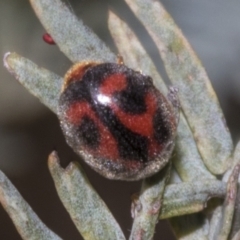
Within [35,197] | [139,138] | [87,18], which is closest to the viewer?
[139,138]

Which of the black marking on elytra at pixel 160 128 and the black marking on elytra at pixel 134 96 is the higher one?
the black marking on elytra at pixel 134 96

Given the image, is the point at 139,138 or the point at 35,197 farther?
the point at 35,197

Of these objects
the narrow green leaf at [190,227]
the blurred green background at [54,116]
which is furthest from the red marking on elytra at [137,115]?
the blurred green background at [54,116]

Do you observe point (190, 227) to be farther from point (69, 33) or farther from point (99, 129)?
point (69, 33)

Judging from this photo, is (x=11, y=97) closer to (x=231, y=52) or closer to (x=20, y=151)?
(x=20, y=151)

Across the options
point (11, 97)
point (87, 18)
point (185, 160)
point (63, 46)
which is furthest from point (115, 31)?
point (11, 97)

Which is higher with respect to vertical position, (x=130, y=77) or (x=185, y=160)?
(x=130, y=77)

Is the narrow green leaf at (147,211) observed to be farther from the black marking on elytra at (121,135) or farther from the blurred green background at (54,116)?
the blurred green background at (54,116)

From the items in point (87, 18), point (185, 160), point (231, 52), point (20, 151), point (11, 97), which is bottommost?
point (231, 52)
